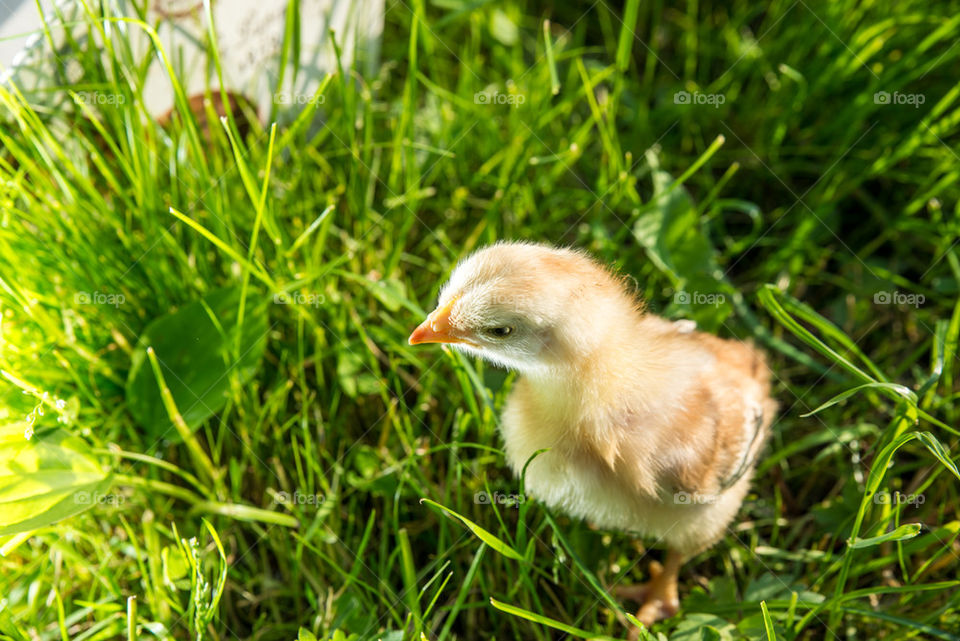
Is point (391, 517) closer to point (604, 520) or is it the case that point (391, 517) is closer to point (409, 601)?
point (409, 601)

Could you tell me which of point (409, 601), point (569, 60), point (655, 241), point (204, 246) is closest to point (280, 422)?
point (204, 246)

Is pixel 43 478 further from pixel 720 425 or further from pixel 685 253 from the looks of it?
pixel 685 253

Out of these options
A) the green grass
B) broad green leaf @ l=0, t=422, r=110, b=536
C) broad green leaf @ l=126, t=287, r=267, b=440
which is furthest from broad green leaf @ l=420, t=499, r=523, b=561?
broad green leaf @ l=0, t=422, r=110, b=536

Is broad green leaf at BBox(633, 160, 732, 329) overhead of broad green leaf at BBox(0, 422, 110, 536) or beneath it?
overhead

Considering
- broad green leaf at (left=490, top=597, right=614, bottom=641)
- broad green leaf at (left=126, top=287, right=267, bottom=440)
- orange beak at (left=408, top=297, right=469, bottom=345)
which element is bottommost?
broad green leaf at (left=490, top=597, right=614, bottom=641)

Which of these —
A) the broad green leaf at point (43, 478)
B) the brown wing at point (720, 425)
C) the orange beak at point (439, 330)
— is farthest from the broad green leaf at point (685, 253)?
the broad green leaf at point (43, 478)

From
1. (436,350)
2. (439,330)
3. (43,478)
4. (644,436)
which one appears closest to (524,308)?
(439,330)

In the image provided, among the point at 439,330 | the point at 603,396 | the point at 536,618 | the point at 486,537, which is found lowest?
the point at 536,618

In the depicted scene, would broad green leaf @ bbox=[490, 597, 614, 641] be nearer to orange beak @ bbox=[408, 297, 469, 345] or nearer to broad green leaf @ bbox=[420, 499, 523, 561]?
broad green leaf @ bbox=[420, 499, 523, 561]
